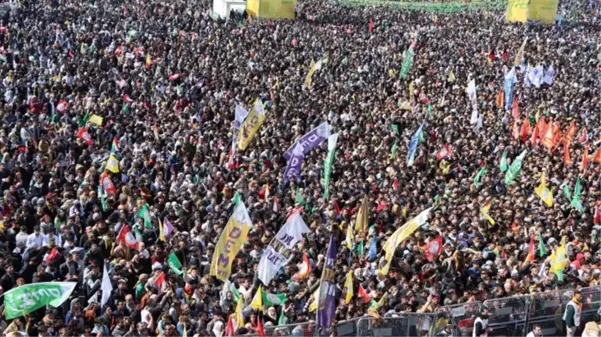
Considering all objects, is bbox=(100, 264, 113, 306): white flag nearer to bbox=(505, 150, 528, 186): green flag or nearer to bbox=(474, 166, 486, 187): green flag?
bbox=(474, 166, 486, 187): green flag

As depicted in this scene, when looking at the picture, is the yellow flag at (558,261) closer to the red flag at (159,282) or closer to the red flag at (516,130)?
the red flag at (159,282)

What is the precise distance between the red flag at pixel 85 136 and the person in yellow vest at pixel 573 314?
10653 mm

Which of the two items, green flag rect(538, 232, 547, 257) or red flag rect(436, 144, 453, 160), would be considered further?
red flag rect(436, 144, 453, 160)

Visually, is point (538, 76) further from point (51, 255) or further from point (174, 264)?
point (51, 255)

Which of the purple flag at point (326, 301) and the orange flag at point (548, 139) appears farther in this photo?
the orange flag at point (548, 139)

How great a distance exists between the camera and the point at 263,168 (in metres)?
19.0

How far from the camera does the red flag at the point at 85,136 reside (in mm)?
19641

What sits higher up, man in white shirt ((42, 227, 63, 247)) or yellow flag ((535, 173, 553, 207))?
yellow flag ((535, 173, 553, 207))

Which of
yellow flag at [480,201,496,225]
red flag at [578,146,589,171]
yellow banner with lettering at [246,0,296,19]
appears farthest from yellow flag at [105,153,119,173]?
yellow banner with lettering at [246,0,296,19]

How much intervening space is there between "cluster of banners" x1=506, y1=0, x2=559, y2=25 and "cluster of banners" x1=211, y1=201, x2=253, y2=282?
33.6 m

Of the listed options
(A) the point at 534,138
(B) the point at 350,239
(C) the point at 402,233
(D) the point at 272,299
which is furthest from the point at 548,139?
(D) the point at 272,299

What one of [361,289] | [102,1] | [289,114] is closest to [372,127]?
[289,114]

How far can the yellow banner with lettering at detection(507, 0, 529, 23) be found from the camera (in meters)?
44.1

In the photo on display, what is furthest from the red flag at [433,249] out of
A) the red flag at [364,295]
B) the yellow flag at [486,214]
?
the yellow flag at [486,214]
